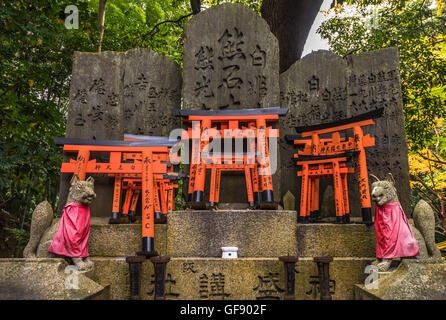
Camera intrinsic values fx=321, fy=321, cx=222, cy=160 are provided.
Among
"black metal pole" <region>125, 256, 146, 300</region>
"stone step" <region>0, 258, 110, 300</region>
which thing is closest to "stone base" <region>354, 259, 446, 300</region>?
"black metal pole" <region>125, 256, 146, 300</region>

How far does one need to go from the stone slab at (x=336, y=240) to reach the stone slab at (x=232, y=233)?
22 cm

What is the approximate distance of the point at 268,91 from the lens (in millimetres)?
5938

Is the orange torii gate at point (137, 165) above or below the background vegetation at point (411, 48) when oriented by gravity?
below

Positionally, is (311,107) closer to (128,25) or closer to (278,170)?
(278,170)

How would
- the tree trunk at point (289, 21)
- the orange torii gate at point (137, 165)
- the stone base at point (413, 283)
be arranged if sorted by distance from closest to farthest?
the stone base at point (413, 283)
the orange torii gate at point (137, 165)
the tree trunk at point (289, 21)

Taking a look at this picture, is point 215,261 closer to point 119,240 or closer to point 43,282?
point 119,240

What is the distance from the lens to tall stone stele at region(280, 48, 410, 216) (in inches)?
219

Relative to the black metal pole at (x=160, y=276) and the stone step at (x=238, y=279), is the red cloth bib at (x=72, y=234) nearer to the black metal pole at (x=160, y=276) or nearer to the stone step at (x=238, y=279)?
the stone step at (x=238, y=279)

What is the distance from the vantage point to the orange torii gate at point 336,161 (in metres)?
4.48

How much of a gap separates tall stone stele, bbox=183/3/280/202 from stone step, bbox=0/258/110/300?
3.00m

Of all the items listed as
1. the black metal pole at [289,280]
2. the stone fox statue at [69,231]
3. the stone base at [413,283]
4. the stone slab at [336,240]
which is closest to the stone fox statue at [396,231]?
the stone base at [413,283]

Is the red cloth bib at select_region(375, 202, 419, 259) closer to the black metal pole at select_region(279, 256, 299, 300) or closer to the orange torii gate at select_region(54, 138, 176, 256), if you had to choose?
the black metal pole at select_region(279, 256, 299, 300)

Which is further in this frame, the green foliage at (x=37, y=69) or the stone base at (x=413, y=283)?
the green foliage at (x=37, y=69)

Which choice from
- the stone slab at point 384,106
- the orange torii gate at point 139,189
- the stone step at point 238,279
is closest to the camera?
the stone step at point 238,279
